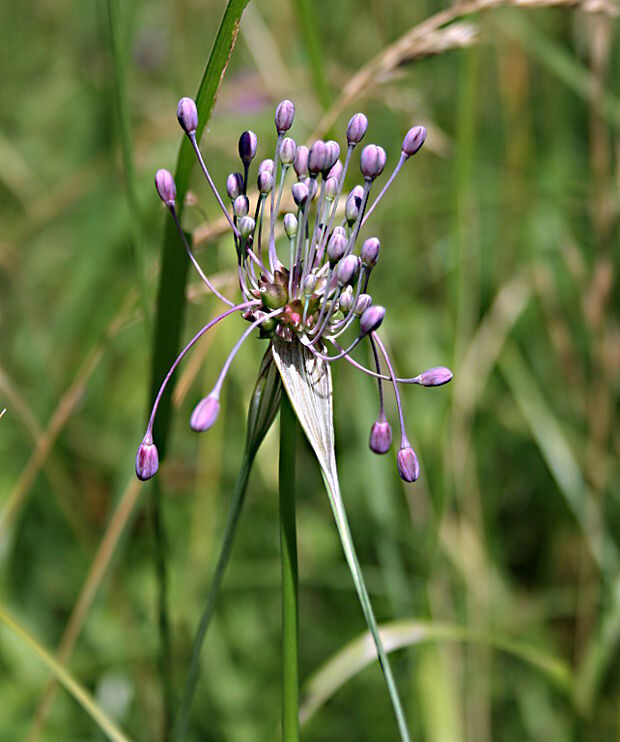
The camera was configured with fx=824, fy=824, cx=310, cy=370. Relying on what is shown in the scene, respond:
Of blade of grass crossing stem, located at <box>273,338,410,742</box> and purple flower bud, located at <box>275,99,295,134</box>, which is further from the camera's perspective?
purple flower bud, located at <box>275,99,295,134</box>

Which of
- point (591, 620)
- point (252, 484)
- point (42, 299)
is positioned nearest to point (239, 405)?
point (252, 484)

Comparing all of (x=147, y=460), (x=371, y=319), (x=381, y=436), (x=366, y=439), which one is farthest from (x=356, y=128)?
(x=366, y=439)

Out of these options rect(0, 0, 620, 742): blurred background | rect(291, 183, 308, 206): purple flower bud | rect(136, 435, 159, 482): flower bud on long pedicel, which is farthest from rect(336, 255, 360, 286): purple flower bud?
rect(0, 0, 620, 742): blurred background

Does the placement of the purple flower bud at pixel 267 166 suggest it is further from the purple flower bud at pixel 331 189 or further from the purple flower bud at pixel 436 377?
the purple flower bud at pixel 436 377

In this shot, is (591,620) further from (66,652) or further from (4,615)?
(4,615)

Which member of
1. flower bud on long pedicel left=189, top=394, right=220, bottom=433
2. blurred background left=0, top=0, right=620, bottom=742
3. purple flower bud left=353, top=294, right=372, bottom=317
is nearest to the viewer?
flower bud on long pedicel left=189, top=394, right=220, bottom=433

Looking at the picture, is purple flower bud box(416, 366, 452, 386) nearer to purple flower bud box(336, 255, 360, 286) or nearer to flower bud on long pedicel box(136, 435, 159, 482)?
purple flower bud box(336, 255, 360, 286)

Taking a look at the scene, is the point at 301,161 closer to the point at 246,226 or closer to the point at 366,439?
the point at 246,226
